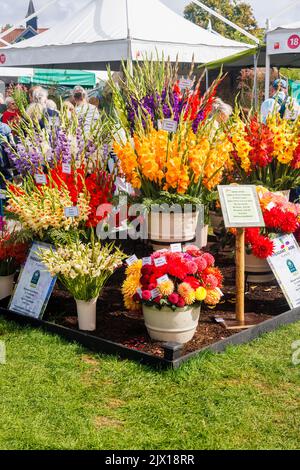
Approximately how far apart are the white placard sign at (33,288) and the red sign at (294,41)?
5.20 metres

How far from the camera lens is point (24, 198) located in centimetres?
446

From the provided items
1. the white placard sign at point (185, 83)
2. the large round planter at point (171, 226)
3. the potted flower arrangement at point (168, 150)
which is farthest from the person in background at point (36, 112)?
the large round planter at point (171, 226)

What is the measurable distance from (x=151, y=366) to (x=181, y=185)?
1.35m

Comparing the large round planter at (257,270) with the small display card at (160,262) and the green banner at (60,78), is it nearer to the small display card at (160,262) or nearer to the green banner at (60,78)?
the small display card at (160,262)

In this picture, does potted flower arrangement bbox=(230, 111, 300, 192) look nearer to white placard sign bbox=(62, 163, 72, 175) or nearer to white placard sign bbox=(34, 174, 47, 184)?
white placard sign bbox=(62, 163, 72, 175)

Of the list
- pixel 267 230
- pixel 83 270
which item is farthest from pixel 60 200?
pixel 267 230

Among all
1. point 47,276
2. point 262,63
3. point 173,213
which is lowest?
point 47,276

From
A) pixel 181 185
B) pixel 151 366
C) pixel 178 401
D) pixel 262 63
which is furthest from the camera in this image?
pixel 262 63

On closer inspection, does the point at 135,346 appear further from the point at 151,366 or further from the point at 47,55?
the point at 47,55

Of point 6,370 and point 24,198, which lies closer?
point 6,370

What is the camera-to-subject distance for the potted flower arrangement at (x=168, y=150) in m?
4.33

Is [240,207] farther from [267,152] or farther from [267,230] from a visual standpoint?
[267,152]

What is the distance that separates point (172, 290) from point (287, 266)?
121cm
